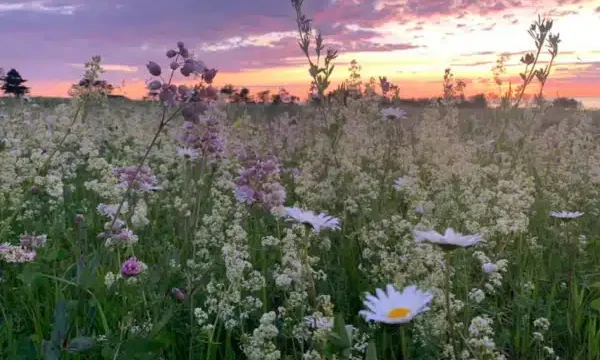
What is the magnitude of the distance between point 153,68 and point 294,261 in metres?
0.91

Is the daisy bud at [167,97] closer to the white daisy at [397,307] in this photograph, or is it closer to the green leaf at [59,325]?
the green leaf at [59,325]

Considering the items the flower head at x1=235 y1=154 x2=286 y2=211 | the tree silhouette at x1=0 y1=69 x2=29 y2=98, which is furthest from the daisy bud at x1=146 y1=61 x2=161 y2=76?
the tree silhouette at x1=0 y1=69 x2=29 y2=98

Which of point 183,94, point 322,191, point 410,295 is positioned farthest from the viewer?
point 322,191

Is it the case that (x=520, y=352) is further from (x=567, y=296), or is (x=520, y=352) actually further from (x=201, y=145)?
(x=201, y=145)

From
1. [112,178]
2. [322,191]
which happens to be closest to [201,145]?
[112,178]

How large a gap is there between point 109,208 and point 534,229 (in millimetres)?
2806

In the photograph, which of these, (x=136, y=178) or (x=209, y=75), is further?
(x=136, y=178)

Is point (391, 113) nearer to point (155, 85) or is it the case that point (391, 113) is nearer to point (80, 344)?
point (155, 85)

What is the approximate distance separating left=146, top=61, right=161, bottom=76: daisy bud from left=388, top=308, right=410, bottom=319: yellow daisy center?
133cm

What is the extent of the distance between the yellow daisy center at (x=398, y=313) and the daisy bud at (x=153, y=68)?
4.38ft

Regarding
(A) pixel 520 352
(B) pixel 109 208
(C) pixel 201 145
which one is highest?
(C) pixel 201 145

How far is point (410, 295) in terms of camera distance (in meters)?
1.76

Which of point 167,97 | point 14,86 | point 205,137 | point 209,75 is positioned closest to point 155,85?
point 167,97

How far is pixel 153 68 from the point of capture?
2.49m
